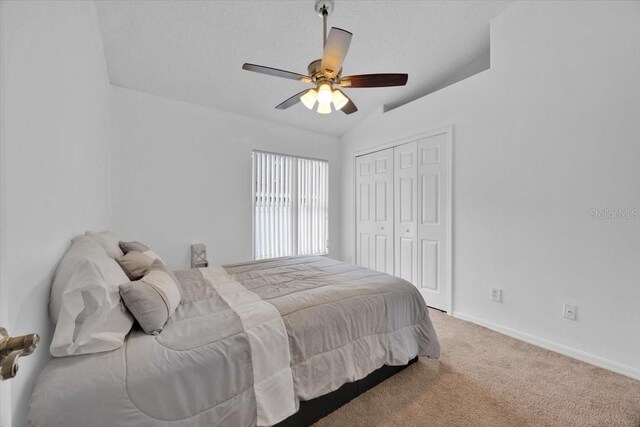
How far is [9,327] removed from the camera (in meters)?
0.70

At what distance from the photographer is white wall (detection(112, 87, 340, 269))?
3.02m

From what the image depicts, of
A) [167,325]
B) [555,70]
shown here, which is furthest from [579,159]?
[167,325]

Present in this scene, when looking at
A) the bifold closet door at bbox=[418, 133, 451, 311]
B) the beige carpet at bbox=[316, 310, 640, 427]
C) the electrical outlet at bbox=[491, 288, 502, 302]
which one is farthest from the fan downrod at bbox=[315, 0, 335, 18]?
the electrical outlet at bbox=[491, 288, 502, 302]

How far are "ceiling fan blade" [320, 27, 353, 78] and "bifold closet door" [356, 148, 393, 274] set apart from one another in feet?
7.22

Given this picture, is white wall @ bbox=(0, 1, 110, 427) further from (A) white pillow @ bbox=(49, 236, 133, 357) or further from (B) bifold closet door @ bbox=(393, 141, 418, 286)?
(B) bifold closet door @ bbox=(393, 141, 418, 286)

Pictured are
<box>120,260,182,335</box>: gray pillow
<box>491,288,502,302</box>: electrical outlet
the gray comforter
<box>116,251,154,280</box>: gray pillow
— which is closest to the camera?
the gray comforter

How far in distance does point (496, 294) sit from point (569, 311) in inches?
21.6

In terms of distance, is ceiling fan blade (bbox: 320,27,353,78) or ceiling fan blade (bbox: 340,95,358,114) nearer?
ceiling fan blade (bbox: 320,27,353,78)

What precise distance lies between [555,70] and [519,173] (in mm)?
907

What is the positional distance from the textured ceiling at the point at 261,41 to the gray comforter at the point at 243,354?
2155 mm

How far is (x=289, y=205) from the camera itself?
14.1 feet

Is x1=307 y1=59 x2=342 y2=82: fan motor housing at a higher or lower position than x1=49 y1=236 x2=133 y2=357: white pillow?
higher

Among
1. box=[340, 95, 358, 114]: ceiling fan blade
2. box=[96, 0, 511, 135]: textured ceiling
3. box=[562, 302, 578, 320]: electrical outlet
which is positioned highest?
box=[96, 0, 511, 135]: textured ceiling

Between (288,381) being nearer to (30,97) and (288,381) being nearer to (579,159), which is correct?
(30,97)
